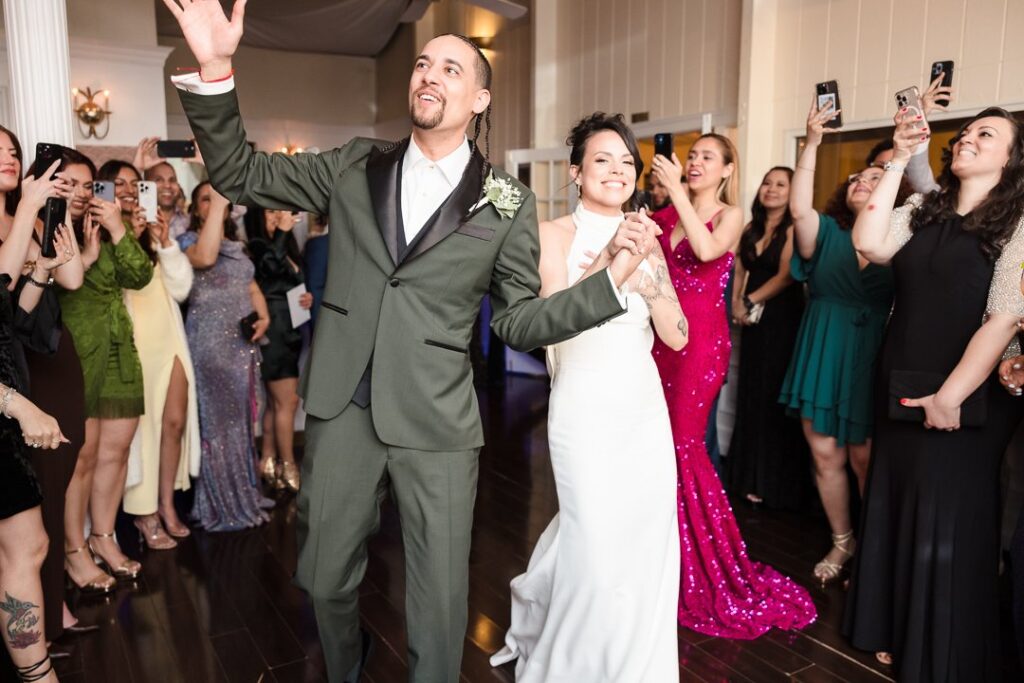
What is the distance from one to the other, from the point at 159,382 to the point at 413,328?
2202 mm

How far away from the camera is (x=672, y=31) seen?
576 centimetres

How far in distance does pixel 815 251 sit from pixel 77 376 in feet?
9.66

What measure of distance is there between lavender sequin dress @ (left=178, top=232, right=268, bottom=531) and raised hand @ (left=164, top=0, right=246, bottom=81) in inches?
96.1

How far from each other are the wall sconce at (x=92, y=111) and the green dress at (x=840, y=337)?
6145mm

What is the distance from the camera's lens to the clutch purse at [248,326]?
3938 millimetres

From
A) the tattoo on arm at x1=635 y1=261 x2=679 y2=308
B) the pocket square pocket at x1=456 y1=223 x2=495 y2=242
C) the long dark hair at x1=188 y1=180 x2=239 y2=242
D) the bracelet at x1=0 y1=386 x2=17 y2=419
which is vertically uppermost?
the long dark hair at x1=188 y1=180 x2=239 y2=242

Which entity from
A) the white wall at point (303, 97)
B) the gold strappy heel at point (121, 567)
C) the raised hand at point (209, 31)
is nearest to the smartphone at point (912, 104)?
the raised hand at point (209, 31)

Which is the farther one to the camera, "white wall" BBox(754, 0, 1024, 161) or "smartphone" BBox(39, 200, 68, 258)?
"white wall" BBox(754, 0, 1024, 161)

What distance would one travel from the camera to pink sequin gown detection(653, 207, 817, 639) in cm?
293

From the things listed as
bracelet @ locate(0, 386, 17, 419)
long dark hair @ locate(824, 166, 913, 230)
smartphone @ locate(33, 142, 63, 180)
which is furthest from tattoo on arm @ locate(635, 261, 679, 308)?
smartphone @ locate(33, 142, 63, 180)

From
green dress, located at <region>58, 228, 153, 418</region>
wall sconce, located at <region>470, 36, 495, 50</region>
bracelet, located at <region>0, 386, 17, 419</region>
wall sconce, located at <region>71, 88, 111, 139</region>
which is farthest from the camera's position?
wall sconce, located at <region>470, 36, 495, 50</region>

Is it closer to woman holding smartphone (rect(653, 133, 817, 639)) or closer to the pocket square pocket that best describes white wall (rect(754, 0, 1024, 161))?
woman holding smartphone (rect(653, 133, 817, 639))

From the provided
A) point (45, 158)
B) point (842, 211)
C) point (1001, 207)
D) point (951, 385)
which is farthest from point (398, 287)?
point (842, 211)

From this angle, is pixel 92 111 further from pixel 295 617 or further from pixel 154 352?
pixel 295 617
